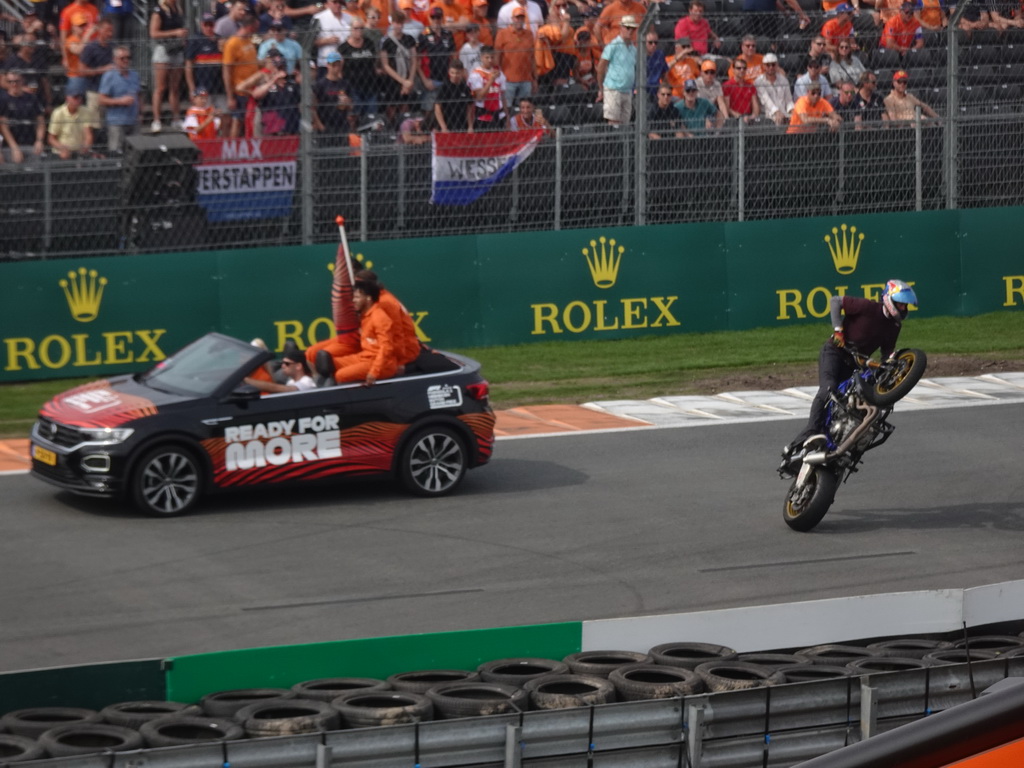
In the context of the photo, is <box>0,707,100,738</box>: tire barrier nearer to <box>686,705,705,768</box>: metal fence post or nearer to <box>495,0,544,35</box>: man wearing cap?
<box>686,705,705,768</box>: metal fence post

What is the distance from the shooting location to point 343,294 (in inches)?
544

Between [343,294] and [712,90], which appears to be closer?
[343,294]

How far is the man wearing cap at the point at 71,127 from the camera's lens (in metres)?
17.2

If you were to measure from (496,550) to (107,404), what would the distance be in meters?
3.26

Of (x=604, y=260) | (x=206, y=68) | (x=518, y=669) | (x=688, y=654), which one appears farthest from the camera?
(x=604, y=260)

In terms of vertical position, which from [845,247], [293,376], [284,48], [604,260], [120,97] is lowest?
[293,376]

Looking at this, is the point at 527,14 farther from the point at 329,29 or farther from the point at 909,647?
the point at 909,647

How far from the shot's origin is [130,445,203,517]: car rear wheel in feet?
38.3

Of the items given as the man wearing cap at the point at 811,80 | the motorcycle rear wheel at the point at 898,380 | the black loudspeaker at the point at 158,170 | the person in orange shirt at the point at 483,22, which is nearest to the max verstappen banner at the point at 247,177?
the black loudspeaker at the point at 158,170

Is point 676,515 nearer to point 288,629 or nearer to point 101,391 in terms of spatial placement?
point 288,629

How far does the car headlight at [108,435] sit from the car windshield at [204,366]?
686 millimetres

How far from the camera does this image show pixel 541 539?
11531mm

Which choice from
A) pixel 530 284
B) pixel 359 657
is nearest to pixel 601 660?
pixel 359 657

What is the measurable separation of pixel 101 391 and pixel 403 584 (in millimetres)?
3439
